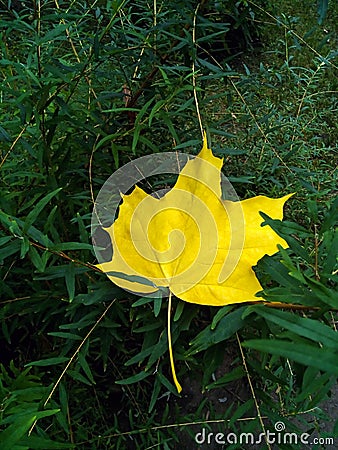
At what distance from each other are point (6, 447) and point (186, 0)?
0.43 metres

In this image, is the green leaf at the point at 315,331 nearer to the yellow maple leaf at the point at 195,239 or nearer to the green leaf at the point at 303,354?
the green leaf at the point at 303,354

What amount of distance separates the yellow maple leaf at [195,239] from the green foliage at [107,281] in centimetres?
2

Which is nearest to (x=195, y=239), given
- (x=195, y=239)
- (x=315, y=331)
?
(x=195, y=239)

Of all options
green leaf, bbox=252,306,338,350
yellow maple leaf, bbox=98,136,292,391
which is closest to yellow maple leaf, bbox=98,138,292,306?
yellow maple leaf, bbox=98,136,292,391

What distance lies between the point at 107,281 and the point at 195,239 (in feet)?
0.29

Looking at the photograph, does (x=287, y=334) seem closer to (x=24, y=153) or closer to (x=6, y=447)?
(x=6, y=447)

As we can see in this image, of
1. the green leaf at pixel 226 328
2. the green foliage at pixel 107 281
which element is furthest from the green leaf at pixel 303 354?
the green leaf at pixel 226 328

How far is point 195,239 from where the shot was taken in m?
0.43

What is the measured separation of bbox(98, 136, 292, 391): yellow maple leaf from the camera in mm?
406

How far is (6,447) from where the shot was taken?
291 mm

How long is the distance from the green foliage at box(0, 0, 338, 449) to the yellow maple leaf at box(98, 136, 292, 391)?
21mm

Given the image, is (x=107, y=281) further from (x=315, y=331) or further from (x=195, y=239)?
(x=315, y=331)

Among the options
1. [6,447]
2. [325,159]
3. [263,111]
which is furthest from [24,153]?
[325,159]

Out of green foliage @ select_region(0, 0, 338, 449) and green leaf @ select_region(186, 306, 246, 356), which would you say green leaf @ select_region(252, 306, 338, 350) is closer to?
green foliage @ select_region(0, 0, 338, 449)
